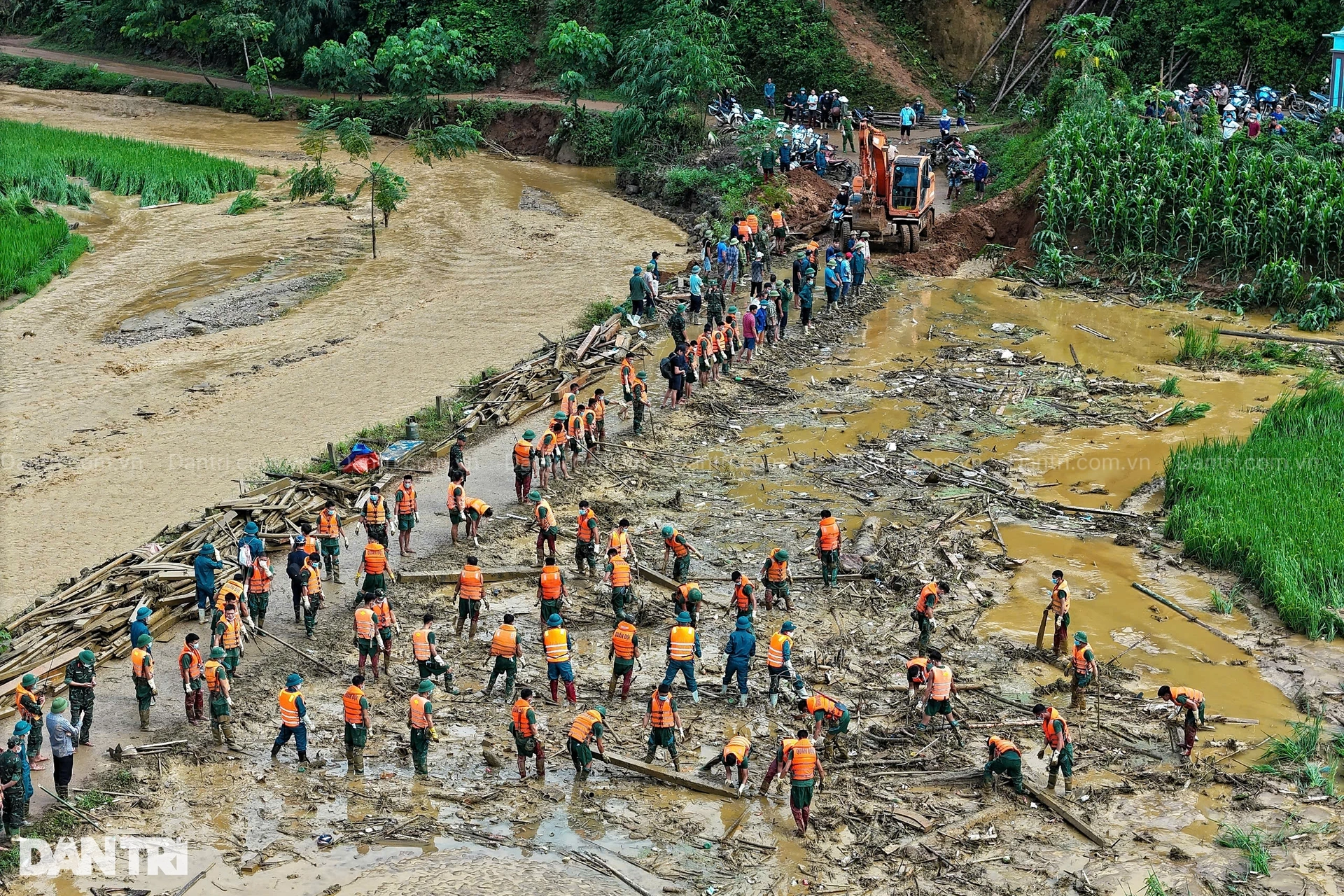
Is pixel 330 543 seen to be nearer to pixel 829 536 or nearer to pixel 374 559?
pixel 374 559

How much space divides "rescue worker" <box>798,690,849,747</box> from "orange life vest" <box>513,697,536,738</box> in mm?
3133

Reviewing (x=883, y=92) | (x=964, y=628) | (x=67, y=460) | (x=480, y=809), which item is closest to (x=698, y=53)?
(x=883, y=92)

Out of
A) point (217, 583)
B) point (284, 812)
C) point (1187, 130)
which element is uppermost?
point (1187, 130)

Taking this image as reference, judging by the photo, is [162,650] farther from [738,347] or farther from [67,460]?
[738,347]

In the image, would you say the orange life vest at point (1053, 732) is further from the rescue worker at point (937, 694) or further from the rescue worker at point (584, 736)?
the rescue worker at point (584, 736)

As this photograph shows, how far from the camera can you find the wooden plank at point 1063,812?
14055 mm

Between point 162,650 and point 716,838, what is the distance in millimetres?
8230

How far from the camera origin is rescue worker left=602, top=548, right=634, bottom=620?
18.2m

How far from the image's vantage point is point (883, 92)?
4709 cm

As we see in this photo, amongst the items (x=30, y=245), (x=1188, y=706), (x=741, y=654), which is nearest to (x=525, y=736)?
(x=741, y=654)

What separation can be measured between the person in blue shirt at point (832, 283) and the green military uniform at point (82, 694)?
19.4 m

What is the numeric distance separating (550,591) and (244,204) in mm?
26469

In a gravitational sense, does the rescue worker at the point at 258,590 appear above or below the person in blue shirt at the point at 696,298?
below

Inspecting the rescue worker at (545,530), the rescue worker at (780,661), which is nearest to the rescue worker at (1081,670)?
the rescue worker at (780,661)
